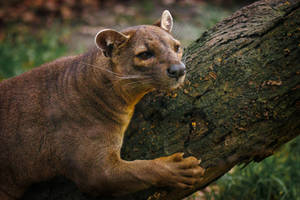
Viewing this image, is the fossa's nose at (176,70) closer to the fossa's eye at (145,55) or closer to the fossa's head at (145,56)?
the fossa's head at (145,56)

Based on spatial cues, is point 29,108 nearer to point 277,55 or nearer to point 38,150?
point 38,150

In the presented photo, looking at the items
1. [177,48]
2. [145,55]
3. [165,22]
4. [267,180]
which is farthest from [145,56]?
[267,180]

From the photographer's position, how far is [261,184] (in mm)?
3859

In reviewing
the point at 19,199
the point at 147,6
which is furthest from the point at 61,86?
the point at 147,6

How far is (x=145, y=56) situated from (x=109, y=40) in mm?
332

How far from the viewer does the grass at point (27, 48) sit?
6123 mm

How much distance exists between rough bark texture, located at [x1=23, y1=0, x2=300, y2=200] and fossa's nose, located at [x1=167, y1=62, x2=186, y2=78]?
37 centimetres

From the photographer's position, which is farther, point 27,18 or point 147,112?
point 27,18

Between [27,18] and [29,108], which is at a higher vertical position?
[29,108]

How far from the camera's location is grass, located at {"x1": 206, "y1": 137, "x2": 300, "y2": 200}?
149 inches

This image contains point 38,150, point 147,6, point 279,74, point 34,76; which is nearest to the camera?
point 279,74

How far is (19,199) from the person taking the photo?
2902 millimetres

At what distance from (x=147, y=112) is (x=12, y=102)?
1.19 meters

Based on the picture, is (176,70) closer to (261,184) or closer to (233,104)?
(233,104)
